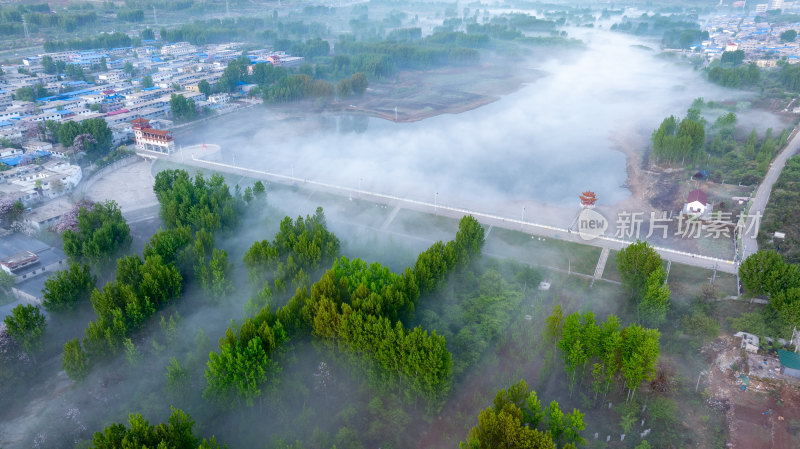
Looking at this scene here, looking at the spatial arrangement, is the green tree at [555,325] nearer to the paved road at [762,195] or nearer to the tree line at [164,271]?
the tree line at [164,271]

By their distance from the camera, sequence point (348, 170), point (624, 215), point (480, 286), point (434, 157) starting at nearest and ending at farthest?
point (480, 286)
point (624, 215)
point (348, 170)
point (434, 157)

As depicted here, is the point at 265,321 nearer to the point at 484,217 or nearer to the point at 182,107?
the point at 484,217

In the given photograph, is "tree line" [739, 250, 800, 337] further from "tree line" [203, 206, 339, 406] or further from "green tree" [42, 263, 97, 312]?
"green tree" [42, 263, 97, 312]

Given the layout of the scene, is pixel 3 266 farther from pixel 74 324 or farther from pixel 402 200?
pixel 402 200

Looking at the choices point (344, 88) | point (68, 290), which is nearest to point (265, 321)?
A: point (68, 290)

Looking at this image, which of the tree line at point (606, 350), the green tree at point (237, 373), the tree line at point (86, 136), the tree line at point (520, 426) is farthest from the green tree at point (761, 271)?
the tree line at point (86, 136)

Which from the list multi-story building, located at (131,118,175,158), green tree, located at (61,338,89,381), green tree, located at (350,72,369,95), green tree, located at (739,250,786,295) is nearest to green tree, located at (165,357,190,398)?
green tree, located at (61,338,89,381)

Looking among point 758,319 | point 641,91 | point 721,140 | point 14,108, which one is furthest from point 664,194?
point 14,108
